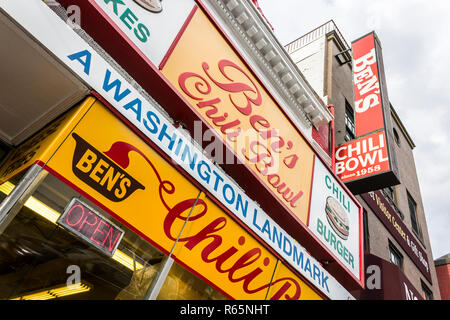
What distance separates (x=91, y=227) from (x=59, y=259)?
56 centimetres

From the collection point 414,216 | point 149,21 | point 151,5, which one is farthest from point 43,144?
point 414,216

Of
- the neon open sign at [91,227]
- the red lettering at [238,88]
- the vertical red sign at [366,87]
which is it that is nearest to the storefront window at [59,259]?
the neon open sign at [91,227]

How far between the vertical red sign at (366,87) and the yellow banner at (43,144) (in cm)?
885

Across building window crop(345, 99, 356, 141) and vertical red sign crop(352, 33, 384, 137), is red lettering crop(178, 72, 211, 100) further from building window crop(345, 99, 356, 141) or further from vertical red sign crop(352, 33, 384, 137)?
building window crop(345, 99, 356, 141)

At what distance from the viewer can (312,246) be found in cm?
700

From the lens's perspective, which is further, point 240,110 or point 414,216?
point 414,216

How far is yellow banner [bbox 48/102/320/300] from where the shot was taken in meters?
3.75

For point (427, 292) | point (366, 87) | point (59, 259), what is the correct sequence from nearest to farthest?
point (59, 259) < point (366, 87) < point (427, 292)

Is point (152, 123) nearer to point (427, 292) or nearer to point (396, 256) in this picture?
point (396, 256)

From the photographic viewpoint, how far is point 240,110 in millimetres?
6488

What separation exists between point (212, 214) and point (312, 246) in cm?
289

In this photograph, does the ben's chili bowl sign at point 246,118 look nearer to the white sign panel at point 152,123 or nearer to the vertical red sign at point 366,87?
the white sign panel at point 152,123

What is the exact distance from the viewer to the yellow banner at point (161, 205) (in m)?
3.75
